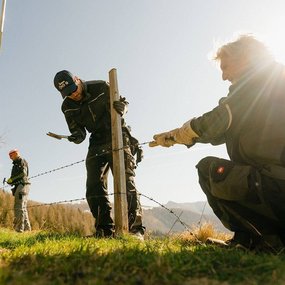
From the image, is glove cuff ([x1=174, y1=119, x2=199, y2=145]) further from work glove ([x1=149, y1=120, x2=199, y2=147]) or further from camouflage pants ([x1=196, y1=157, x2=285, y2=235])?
camouflage pants ([x1=196, y1=157, x2=285, y2=235])

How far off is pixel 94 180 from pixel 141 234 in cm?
109

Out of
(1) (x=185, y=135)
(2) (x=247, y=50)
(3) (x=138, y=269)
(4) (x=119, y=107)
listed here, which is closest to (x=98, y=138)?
(4) (x=119, y=107)

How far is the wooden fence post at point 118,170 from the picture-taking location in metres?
5.38

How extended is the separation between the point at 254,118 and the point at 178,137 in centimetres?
94

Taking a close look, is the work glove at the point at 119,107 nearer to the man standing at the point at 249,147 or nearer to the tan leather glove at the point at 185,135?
the tan leather glove at the point at 185,135

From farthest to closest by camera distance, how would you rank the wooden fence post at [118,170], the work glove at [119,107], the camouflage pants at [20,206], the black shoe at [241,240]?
the camouflage pants at [20,206]
the work glove at [119,107]
the wooden fence post at [118,170]
the black shoe at [241,240]

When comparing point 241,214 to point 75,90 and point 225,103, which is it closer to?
point 225,103

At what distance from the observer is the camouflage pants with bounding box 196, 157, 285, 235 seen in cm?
313

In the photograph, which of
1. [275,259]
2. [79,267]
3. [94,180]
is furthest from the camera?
[94,180]

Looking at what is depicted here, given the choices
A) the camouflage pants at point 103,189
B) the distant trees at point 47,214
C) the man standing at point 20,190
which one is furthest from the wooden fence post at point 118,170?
the distant trees at point 47,214

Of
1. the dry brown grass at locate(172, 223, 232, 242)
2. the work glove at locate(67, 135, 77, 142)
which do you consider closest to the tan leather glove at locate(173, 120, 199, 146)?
the work glove at locate(67, 135, 77, 142)

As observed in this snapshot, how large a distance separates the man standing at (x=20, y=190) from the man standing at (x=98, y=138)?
232 inches

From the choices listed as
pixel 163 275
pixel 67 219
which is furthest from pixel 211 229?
pixel 67 219

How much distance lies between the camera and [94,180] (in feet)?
19.1
